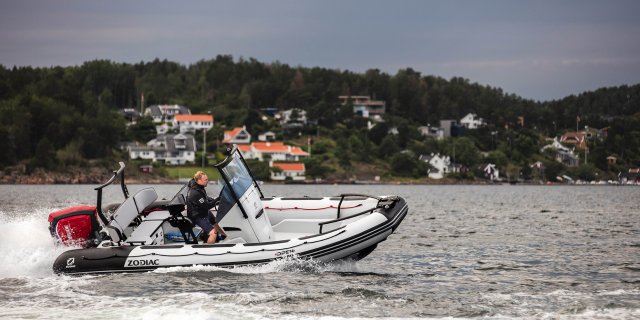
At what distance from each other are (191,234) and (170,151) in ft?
373

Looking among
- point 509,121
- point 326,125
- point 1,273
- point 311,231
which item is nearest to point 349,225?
point 311,231

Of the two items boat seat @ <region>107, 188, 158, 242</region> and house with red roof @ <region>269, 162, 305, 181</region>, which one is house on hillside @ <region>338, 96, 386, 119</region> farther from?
boat seat @ <region>107, 188, 158, 242</region>

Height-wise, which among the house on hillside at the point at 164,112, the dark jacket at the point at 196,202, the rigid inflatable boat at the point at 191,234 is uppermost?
the house on hillside at the point at 164,112

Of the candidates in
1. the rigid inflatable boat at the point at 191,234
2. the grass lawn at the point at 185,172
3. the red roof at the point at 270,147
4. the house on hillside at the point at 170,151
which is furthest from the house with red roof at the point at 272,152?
the rigid inflatable boat at the point at 191,234

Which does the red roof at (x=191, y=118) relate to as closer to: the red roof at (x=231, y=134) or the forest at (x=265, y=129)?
the forest at (x=265, y=129)

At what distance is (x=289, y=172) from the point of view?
133625 mm

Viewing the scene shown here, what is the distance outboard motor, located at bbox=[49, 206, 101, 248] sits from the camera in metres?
16.5

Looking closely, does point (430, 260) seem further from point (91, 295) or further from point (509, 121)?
point (509, 121)

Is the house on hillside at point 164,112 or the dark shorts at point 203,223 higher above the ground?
the house on hillside at point 164,112

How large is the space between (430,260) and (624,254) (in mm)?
5119

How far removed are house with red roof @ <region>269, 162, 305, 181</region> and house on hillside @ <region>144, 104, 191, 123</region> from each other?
124 ft

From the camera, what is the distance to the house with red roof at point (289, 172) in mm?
133125

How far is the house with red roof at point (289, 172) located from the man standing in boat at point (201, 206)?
11581 cm

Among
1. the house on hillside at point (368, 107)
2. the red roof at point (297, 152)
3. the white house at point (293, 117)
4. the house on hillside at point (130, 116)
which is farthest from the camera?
the house on hillside at point (368, 107)
